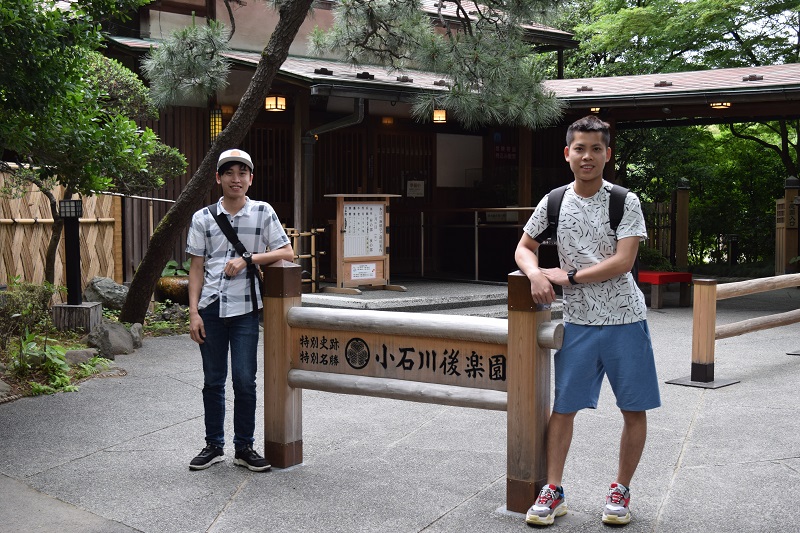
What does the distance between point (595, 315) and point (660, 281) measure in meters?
10.2

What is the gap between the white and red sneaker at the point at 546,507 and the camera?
4.34 m

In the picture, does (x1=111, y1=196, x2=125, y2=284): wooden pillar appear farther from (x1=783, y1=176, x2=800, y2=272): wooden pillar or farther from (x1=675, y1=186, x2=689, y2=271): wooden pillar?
(x1=783, y1=176, x2=800, y2=272): wooden pillar

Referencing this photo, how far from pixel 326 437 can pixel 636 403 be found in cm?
258

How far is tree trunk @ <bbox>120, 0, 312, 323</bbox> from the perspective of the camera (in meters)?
9.91

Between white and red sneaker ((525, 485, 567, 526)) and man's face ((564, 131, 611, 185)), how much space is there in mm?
1545

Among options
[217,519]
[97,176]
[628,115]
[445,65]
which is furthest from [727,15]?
[217,519]

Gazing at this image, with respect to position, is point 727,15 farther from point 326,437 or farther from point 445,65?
point 326,437

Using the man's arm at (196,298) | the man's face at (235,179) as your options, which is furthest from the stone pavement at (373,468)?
the man's face at (235,179)

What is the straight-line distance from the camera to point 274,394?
17.8 feet

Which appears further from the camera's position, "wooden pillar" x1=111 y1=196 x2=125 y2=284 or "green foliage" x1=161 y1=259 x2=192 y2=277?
"green foliage" x1=161 y1=259 x2=192 y2=277

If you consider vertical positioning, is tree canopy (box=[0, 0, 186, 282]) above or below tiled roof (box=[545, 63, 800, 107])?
below

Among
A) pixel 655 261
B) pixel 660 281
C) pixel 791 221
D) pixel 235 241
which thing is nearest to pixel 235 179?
pixel 235 241

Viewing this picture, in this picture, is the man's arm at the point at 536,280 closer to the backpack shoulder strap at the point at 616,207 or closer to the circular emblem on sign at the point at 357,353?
the backpack shoulder strap at the point at 616,207

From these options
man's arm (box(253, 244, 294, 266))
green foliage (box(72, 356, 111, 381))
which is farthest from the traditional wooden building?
man's arm (box(253, 244, 294, 266))
